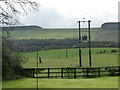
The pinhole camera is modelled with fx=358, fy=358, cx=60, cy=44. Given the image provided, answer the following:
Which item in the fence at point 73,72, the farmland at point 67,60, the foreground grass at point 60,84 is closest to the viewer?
the foreground grass at point 60,84

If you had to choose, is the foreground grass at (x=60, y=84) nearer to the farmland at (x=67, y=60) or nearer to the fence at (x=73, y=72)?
the farmland at (x=67, y=60)

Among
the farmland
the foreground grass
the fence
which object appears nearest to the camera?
the foreground grass

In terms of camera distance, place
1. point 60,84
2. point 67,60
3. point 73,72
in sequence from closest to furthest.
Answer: point 60,84, point 73,72, point 67,60

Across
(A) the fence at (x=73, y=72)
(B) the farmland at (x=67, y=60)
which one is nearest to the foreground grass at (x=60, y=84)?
(B) the farmland at (x=67, y=60)

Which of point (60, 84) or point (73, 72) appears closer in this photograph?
point (60, 84)

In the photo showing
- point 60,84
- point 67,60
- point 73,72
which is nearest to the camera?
point 60,84

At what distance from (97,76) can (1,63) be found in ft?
33.9

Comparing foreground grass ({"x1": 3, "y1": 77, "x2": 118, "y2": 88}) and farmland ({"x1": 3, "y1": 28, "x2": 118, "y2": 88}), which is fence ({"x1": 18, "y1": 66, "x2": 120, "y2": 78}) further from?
foreground grass ({"x1": 3, "y1": 77, "x2": 118, "y2": 88})

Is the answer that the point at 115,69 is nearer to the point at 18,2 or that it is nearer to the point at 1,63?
the point at 1,63

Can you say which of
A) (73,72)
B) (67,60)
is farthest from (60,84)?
(67,60)

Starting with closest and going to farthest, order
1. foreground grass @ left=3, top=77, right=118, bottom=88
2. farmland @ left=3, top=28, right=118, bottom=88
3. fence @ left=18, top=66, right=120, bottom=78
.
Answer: foreground grass @ left=3, top=77, right=118, bottom=88, farmland @ left=3, top=28, right=118, bottom=88, fence @ left=18, top=66, right=120, bottom=78

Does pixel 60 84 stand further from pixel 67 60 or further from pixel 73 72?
pixel 67 60

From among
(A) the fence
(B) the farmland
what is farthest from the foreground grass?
(A) the fence

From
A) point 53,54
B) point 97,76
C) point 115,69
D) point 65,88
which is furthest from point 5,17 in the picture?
point 53,54
